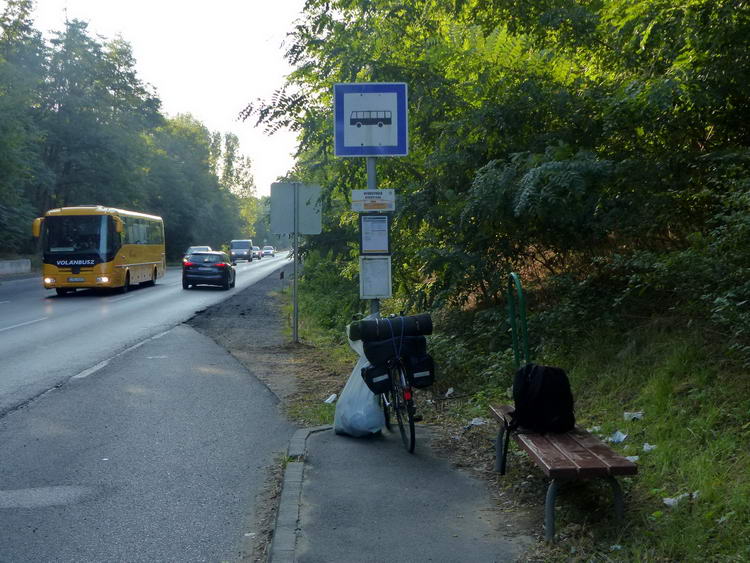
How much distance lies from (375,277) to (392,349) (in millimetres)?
995

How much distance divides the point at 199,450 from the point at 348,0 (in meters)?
5.75

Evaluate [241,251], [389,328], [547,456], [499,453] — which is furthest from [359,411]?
[241,251]

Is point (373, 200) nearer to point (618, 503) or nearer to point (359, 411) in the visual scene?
point (359, 411)

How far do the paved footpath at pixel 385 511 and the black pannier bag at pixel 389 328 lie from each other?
35.5 inches

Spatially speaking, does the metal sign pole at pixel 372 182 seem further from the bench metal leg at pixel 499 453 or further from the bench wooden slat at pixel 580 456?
the bench wooden slat at pixel 580 456

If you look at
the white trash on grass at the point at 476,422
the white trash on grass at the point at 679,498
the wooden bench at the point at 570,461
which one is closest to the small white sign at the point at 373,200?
the white trash on grass at the point at 476,422

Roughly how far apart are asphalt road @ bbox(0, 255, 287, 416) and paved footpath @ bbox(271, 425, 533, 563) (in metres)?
4.37

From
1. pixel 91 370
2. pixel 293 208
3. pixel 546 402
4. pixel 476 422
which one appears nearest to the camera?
pixel 546 402

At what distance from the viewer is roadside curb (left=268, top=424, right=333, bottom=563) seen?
14.7ft

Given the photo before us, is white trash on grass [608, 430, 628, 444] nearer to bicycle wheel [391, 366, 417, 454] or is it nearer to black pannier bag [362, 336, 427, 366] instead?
bicycle wheel [391, 366, 417, 454]

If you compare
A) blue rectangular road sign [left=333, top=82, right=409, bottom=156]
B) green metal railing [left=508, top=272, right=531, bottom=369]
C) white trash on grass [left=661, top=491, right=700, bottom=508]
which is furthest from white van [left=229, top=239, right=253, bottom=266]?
white trash on grass [left=661, top=491, right=700, bottom=508]

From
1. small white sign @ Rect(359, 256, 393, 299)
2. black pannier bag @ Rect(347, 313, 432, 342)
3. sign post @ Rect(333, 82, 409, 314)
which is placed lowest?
black pannier bag @ Rect(347, 313, 432, 342)

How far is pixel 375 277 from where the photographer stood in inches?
301

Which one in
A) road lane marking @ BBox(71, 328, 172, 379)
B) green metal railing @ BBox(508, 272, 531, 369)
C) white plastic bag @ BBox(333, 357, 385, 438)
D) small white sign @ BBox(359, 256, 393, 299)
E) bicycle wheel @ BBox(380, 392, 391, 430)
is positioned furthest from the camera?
road lane marking @ BBox(71, 328, 172, 379)
